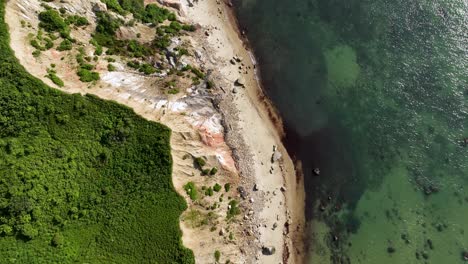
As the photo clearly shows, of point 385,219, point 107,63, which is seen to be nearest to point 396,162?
point 385,219

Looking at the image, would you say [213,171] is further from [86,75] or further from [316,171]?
[86,75]

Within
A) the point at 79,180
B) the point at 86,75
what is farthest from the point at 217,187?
the point at 86,75

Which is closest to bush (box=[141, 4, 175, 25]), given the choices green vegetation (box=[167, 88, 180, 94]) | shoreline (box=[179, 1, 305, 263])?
shoreline (box=[179, 1, 305, 263])

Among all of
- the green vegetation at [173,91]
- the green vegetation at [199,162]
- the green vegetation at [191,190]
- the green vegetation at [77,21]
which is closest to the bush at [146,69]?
the green vegetation at [173,91]

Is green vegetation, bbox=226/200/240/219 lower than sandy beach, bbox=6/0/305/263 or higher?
lower

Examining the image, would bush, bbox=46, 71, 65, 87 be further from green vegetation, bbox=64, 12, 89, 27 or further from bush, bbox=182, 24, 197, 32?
bush, bbox=182, 24, 197, 32

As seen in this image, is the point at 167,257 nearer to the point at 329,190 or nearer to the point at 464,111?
the point at 329,190

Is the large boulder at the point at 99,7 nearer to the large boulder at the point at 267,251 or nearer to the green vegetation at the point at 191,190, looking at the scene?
the green vegetation at the point at 191,190
